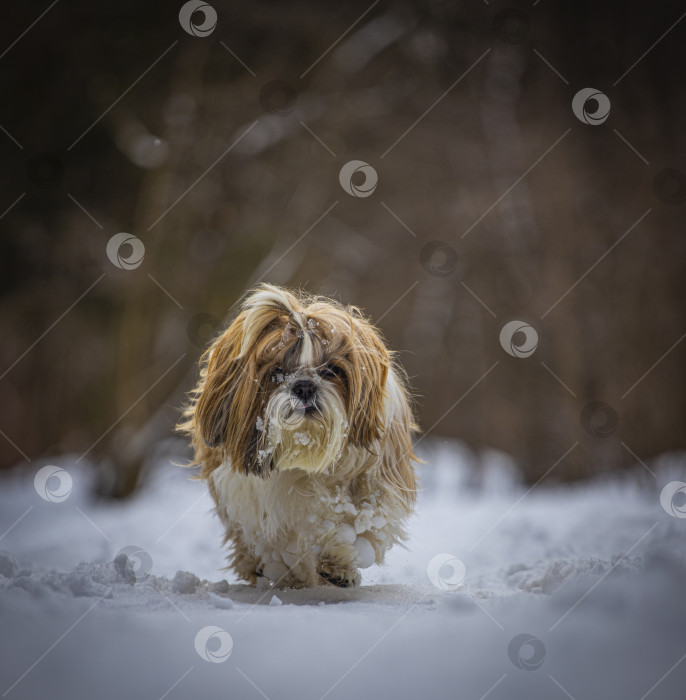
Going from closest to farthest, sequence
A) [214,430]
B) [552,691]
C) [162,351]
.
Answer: [552,691] → [214,430] → [162,351]

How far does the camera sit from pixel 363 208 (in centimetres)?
773

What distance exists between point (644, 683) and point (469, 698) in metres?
0.52

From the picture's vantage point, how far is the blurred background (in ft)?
22.5

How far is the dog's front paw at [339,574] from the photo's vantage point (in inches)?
134

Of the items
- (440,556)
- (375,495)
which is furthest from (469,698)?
(440,556)

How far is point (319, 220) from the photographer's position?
294 inches

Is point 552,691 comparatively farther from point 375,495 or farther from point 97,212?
point 97,212

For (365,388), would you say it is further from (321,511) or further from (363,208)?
(363,208)

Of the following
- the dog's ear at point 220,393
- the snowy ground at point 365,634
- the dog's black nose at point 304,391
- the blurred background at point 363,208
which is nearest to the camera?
the snowy ground at point 365,634

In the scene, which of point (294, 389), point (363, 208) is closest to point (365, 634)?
point (294, 389)

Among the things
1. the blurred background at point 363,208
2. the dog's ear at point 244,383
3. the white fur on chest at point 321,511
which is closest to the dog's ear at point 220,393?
the dog's ear at point 244,383

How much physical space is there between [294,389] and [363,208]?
4.87 m

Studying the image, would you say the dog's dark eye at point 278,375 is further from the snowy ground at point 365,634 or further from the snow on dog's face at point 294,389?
the snowy ground at point 365,634

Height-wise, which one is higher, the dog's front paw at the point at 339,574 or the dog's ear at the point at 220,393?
the dog's ear at the point at 220,393
